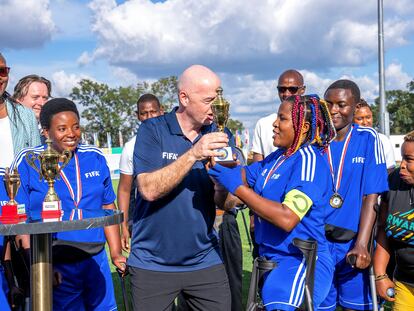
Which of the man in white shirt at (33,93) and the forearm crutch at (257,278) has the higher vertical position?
the man in white shirt at (33,93)

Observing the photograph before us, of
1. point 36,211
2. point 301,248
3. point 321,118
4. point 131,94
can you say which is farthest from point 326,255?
point 131,94

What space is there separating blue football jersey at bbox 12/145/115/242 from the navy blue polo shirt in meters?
0.35

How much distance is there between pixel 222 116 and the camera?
3.25m

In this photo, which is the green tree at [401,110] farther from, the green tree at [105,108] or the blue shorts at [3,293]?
the blue shorts at [3,293]

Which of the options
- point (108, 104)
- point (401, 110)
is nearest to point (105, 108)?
point (108, 104)

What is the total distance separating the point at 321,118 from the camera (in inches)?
138

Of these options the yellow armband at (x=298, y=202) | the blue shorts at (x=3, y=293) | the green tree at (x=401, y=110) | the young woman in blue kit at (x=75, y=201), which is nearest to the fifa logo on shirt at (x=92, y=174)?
the young woman in blue kit at (x=75, y=201)

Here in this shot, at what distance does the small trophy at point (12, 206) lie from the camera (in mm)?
2973

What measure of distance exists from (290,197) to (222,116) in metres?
0.62

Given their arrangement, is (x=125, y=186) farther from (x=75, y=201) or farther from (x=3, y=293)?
(x=3, y=293)

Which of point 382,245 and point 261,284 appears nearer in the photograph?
point 261,284

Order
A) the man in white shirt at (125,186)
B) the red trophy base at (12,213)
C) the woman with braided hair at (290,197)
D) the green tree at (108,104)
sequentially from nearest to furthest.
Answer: the red trophy base at (12,213), the woman with braided hair at (290,197), the man in white shirt at (125,186), the green tree at (108,104)

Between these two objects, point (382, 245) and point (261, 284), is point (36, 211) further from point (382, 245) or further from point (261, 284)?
point (382, 245)

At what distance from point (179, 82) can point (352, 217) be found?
5.87 feet
